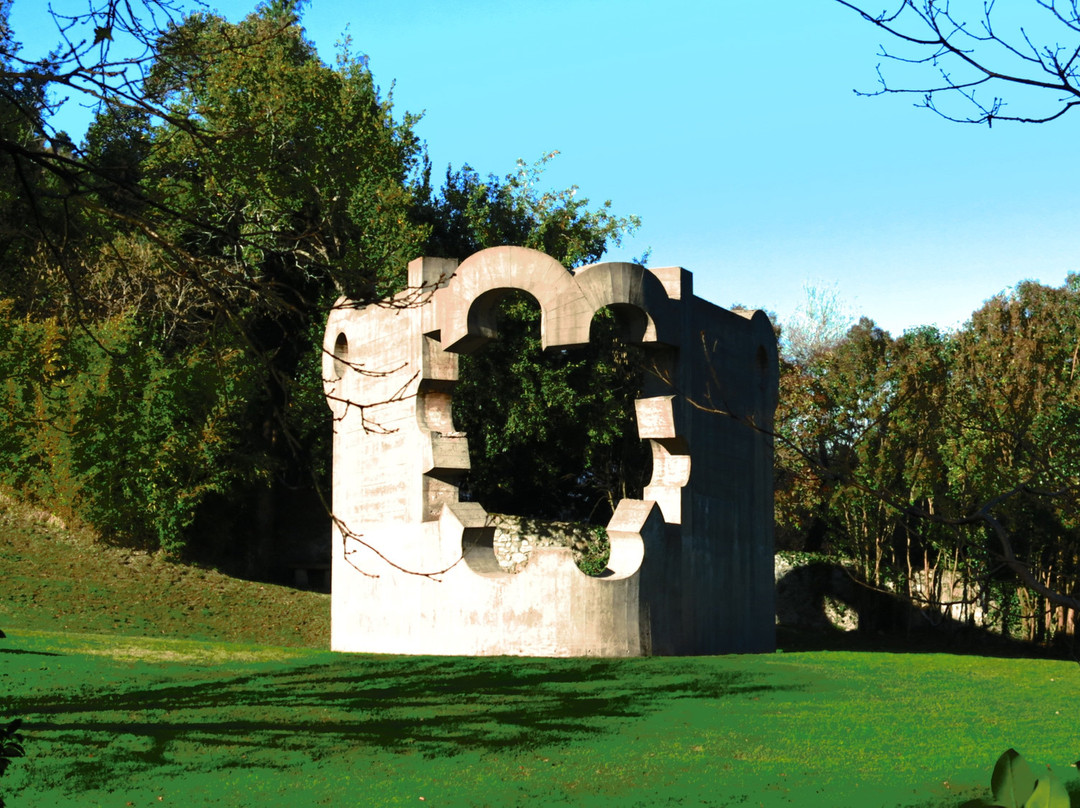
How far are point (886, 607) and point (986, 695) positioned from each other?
15.6 m

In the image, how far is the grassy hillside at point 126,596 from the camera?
20391 mm

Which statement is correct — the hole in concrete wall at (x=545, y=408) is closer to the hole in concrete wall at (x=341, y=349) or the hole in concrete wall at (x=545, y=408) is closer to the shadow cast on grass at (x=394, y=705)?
the hole in concrete wall at (x=341, y=349)

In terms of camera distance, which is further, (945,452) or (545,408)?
(545,408)

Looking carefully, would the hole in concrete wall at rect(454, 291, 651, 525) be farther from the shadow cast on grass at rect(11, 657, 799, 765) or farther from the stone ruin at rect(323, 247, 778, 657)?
the shadow cast on grass at rect(11, 657, 799, 765)

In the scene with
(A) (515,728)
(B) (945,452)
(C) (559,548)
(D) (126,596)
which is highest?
(B) (945,452)

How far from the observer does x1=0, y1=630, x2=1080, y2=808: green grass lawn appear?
7.23m

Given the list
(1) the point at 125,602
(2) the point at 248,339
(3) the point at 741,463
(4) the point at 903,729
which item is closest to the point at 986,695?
(4) the point at 903,729

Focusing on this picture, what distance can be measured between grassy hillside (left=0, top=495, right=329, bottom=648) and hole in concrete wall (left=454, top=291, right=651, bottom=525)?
4784 millimetres

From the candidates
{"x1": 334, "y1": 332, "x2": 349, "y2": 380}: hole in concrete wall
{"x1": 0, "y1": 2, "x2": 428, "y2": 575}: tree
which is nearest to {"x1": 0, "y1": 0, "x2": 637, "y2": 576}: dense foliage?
{"x1": 0, "y1": 2, "x2": 428, "y2": 575}: tree

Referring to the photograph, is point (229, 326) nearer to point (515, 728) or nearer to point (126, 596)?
point (126, 596)

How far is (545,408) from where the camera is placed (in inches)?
971

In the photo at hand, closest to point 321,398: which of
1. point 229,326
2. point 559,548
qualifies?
point 229,326

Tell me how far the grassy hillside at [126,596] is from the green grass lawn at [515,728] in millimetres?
6363

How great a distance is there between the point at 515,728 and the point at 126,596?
14.7 m
